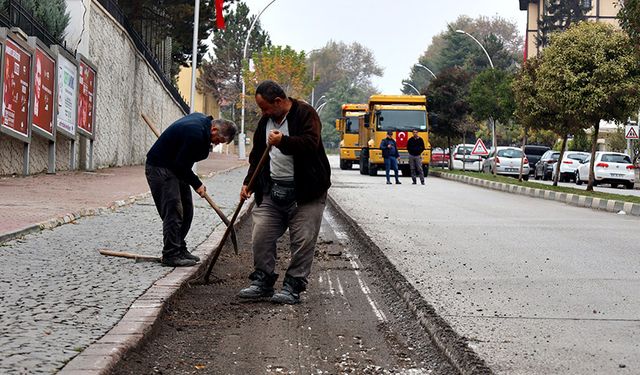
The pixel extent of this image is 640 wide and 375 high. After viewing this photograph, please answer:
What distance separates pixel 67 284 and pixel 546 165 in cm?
4003

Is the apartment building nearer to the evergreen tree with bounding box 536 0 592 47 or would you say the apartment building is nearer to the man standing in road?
the evergreen tree with bounding box 536 0 592 47

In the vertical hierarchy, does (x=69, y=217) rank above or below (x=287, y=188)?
below

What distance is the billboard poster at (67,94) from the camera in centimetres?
2392

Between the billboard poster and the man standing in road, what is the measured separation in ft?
55.5

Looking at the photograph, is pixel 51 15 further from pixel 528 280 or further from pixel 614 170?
pixel 614 170

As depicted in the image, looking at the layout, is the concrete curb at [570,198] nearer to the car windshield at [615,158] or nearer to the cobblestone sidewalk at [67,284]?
the car windshield at [615,158]

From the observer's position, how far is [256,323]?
6.96m

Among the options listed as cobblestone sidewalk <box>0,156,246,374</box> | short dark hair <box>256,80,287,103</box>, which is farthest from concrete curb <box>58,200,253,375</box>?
short dark hair <box>256,80,287,103</box>

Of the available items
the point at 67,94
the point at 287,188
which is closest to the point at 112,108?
the point at 67,94

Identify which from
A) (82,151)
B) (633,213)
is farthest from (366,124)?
(633,213)

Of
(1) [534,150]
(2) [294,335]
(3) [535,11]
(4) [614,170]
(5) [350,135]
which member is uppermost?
(3) [535,11]

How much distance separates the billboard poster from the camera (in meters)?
23.9

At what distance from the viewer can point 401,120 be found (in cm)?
4147

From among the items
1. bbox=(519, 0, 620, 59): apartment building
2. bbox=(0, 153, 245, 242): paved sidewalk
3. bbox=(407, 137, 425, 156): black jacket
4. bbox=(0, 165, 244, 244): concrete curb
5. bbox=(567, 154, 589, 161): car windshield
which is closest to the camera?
bbox=(0, 165, 244, 244): concrete curb
